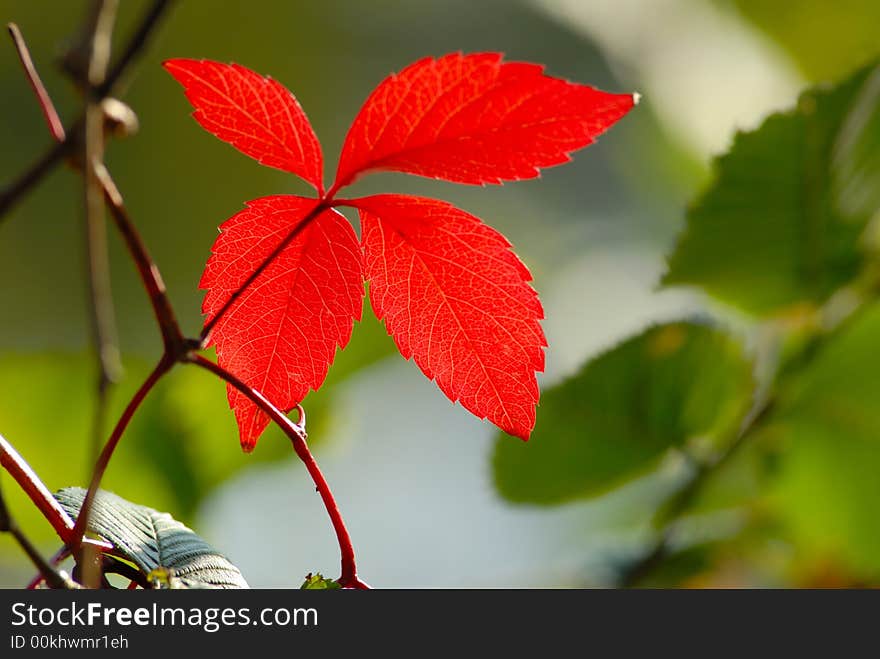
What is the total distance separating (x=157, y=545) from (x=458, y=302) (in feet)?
0.41

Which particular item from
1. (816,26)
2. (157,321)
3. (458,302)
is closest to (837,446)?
(458,302)

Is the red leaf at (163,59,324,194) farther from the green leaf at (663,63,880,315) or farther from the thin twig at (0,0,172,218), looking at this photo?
the green leaf at (663,63,880,315)

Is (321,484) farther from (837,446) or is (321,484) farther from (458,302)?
(837,446)

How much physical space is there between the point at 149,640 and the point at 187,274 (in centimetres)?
199

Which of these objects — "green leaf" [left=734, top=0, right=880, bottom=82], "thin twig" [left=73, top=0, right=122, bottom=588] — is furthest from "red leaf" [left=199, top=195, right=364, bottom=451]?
"green leaf" [left=734, top=0, right=880, bottom=82]

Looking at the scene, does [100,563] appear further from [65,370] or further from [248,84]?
[65,370]

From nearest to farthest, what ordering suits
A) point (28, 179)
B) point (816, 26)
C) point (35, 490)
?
point (28, 179) < point (35, 490) < point (816, 26)

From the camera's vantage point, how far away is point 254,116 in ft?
0.94

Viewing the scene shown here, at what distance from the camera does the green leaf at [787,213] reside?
49 centimetres

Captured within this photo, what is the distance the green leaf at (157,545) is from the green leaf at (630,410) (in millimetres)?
286

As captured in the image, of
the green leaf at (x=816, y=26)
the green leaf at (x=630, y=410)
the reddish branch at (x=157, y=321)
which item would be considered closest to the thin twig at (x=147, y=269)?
the reddish branch at (x=157, y=321)

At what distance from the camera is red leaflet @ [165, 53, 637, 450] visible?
0.27m

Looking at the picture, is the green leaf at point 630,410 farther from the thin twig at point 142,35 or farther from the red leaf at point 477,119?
the thin twig at point 142,35

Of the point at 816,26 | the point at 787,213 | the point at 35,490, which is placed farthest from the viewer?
the point at 816,26
